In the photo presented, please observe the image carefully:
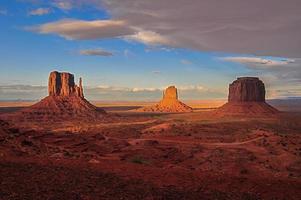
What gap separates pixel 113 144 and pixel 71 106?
3288 inches

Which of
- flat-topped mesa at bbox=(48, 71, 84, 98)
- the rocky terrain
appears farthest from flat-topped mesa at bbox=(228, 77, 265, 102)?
the rocky terrain

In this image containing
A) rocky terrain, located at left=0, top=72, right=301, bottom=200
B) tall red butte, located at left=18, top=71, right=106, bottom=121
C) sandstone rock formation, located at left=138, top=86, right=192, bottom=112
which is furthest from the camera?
sandstone rock formation, located at left=138, top=86, right=192, bottom=112

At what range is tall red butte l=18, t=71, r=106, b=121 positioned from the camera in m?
111

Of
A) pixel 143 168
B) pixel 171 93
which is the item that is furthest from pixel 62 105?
pixel 143 168

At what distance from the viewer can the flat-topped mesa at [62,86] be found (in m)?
128

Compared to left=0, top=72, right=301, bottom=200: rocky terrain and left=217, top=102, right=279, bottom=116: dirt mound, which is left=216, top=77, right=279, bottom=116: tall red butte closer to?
left=217, top=102, right=279, bottom=116: dirt mound

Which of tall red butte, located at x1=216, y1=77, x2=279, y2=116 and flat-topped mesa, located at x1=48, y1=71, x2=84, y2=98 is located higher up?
flat-topped mesa, located at x1=48, y1=71, x2=84, y2=98

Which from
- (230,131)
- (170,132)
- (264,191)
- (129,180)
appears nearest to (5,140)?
(129,180)

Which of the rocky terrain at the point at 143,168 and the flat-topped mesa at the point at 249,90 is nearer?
the rocky terrain at the point at 143,168

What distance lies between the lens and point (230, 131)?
227ft

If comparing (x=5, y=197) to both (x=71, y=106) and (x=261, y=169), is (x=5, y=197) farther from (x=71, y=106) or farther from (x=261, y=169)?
(x=71, y=106)

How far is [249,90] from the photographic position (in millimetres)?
121000

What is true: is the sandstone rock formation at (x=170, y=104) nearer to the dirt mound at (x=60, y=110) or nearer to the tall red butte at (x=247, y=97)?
the tall red butte at (x=247, y=97)

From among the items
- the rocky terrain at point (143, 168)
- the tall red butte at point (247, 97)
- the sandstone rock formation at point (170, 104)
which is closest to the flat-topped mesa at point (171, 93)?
the sandstone rock formation at point (170, 104)
